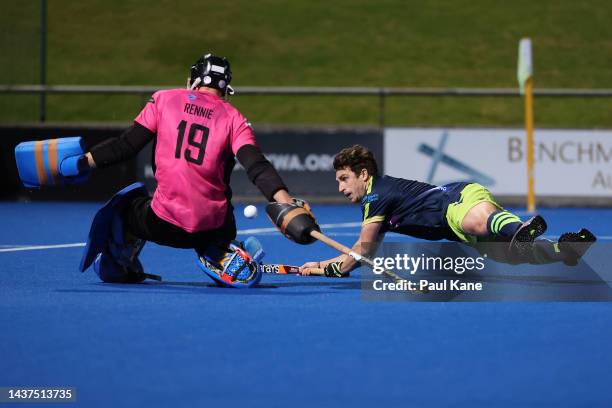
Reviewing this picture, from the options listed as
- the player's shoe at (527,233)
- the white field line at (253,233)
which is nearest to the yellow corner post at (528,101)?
the white field line at (253,233)

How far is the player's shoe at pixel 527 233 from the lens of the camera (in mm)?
8586

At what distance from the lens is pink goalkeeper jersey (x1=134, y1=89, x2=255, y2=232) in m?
8.79

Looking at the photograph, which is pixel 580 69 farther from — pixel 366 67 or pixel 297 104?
pixel 297 104

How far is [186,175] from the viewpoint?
8.78m

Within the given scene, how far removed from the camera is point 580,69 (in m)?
32.6

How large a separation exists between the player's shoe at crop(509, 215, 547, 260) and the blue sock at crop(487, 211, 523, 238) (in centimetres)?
6

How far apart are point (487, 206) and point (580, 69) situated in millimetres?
24450

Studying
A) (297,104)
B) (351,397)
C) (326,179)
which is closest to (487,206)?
(351,397)

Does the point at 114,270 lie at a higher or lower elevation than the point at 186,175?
lower

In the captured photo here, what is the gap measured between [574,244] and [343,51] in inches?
1019

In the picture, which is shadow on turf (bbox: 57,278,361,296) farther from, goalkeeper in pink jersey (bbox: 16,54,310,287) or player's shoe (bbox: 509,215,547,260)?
player's shoe (bbox: 509,215,547,260)

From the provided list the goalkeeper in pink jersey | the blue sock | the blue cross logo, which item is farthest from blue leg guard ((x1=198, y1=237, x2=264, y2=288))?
the blue cross logo

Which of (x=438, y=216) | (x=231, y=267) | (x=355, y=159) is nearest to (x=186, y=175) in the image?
(x=231, y=267)

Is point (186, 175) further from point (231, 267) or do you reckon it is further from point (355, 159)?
point (355, 159)
